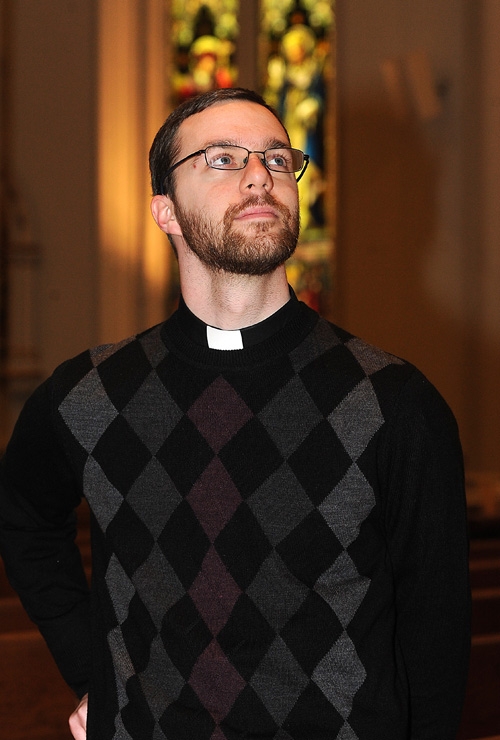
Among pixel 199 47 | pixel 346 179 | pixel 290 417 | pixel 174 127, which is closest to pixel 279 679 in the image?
pixel 290 417

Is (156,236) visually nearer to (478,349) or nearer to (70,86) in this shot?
(70,86)

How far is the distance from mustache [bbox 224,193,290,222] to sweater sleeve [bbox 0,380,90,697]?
20.4 inches

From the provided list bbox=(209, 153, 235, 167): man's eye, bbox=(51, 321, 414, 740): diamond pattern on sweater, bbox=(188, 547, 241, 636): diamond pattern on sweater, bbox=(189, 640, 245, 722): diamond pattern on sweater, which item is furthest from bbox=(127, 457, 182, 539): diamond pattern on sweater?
bbox=(209, 153, 235, 167): man's eye

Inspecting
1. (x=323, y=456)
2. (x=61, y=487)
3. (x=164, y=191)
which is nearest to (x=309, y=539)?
(x=323, y=456)

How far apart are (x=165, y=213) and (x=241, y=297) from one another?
0.25 meters

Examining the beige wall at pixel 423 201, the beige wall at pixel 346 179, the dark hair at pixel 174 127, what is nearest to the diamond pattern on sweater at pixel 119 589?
the dark hair at pixel 174 127

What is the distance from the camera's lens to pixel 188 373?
167cm

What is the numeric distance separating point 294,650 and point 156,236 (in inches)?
247

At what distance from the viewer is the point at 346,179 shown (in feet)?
24.9

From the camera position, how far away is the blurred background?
7219 millimetres

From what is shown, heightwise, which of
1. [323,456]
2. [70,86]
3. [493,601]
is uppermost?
[70,86]

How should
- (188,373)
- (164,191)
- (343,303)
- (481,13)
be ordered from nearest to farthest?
(188,373) < (164,191) < (481,13) < (343,303)

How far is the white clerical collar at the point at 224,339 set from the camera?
1.65 m

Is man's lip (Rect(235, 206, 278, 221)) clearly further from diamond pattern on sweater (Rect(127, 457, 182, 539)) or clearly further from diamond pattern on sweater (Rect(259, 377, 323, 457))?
diamond pattern on sweater (Rect(127, 457, 182, 539))
